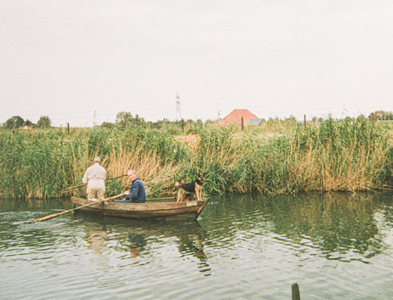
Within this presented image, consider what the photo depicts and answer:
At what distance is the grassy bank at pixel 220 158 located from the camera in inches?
675

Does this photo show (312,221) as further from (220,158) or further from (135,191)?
(220,158)

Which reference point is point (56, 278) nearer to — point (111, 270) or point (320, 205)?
point (111, 270)

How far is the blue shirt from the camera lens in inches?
486

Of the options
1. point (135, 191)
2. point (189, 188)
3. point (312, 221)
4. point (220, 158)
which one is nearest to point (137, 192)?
point (135, 191)

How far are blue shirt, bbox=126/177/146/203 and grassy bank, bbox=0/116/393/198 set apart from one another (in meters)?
4.04

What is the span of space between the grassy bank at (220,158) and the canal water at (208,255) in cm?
317

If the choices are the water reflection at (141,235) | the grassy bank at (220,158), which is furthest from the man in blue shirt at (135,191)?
the grassy bank at (220,158)

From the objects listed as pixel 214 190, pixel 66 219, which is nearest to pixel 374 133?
pixel 214 190

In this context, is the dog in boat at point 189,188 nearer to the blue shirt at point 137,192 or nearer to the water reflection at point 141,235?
the water reflection at point 141,235

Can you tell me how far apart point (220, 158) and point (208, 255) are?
925 cm

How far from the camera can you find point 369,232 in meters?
10.3

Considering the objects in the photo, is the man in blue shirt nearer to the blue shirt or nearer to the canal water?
the blue shirt

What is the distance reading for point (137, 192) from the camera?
40.7 feet

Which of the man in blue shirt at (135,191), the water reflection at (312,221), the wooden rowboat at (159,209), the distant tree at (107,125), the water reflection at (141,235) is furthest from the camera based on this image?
the distant tree at (107,125)
